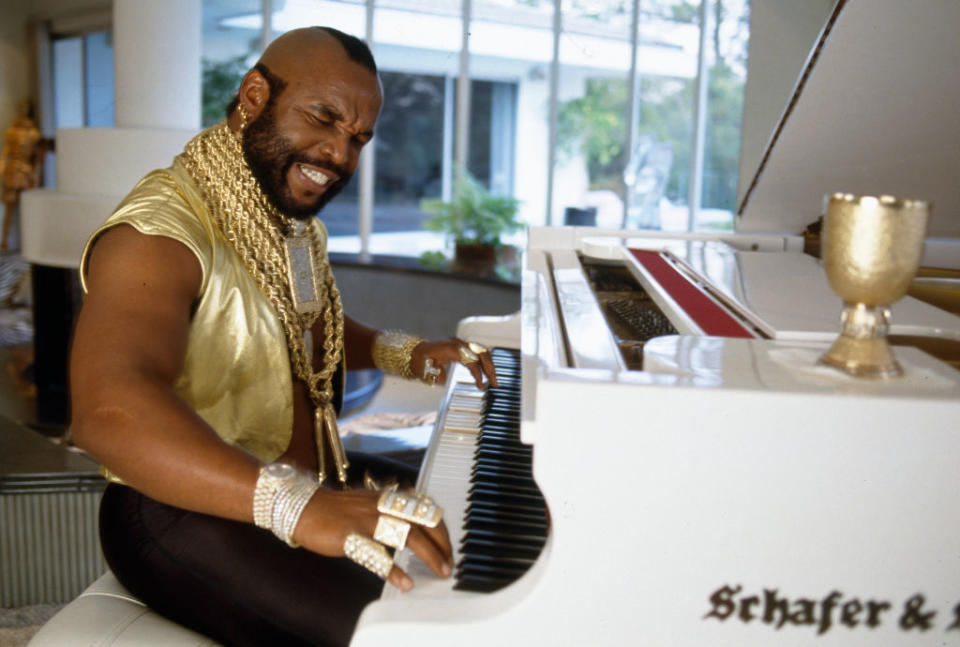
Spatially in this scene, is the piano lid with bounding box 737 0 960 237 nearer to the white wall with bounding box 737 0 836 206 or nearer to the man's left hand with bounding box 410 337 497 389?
the white wall with bounding box 737 0 836 206

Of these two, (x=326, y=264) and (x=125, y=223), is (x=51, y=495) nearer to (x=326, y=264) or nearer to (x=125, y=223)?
(x=326, y=264)

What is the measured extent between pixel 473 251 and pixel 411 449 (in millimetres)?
4815

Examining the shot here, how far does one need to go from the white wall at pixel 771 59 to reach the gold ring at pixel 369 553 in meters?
1.81

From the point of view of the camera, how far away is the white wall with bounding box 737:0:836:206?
2551mm

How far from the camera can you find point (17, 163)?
10250mm

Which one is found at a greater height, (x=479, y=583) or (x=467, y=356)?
(x=467, y=356)

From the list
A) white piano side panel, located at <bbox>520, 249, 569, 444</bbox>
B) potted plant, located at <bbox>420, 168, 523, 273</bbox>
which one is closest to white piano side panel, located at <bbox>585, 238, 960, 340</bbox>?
white piano side panel, located at <bbox>520, 249, 569, 444</bbox>

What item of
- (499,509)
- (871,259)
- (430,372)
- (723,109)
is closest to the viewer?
(871,259)

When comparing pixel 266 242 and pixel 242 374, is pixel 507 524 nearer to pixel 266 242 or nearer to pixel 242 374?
pixel 242 374

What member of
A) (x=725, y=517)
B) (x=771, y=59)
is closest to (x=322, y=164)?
(x=725, y=517)

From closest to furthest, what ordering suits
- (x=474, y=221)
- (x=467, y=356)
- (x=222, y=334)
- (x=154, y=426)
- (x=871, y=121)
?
(x=154, y=426) < (x=222, y=334) < (x=467, y=356) < (x=871, y=121) < (x=474, y=221)

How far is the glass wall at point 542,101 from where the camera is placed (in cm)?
884

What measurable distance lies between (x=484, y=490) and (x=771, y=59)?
1846mm

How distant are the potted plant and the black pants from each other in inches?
268
